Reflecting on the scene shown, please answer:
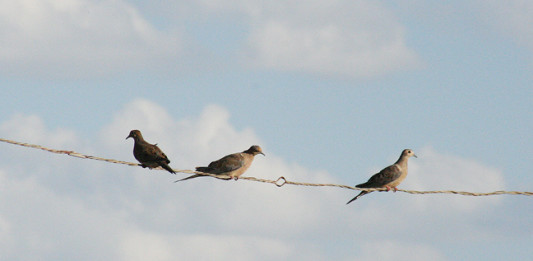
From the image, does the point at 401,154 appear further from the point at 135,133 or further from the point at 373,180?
the point at 135,133

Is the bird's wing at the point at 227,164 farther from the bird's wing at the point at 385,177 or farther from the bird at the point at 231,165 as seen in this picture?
the bird's wing at the point at 385,177

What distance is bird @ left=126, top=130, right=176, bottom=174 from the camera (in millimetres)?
17875

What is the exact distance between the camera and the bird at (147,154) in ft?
58.6

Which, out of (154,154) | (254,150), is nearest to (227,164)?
(254,150)

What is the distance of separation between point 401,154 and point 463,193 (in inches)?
273

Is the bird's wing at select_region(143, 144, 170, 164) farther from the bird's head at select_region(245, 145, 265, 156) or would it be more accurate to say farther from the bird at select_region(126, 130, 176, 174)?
the bird's head at select_region(245, 145, 265, 156)

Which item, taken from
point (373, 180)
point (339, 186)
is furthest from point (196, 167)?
point (339, 186)

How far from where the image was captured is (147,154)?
61.4ft

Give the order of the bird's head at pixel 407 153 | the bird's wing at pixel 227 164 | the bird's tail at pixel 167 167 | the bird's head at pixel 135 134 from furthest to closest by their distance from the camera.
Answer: the bird's head at pixel 407 153 < the bird's head at pixel 135 134 < the bird's wing at pixel 227 164 < the bird's tail at pixel 167 167

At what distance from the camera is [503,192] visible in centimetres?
1535

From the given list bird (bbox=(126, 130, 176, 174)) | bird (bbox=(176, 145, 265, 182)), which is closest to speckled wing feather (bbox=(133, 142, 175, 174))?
bird (bbox=(126, 130, 176, 174))

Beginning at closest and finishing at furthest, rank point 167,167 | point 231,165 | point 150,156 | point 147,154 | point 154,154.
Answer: point 167,167 → point 154,154 → point 150,156 → point 147,154 → point 231,165

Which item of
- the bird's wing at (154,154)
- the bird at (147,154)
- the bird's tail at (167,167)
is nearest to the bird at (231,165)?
the bird at (147,154)

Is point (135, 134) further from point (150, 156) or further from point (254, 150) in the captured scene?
point (254, 150)
